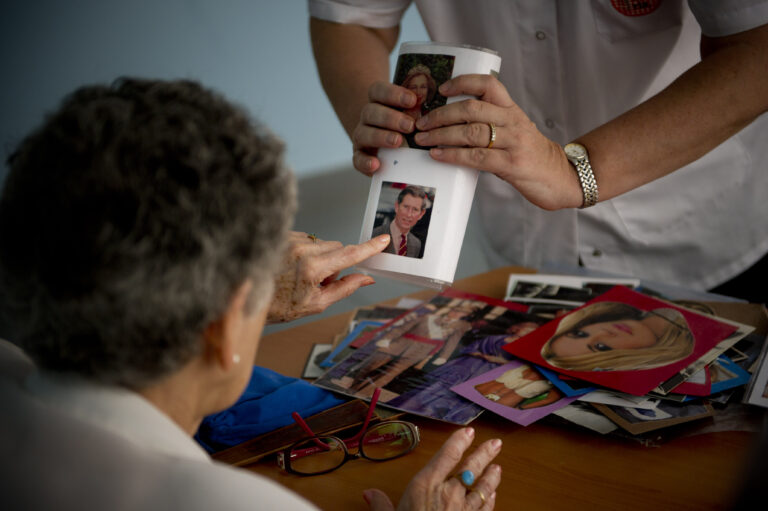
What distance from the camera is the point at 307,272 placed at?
41.5 inches

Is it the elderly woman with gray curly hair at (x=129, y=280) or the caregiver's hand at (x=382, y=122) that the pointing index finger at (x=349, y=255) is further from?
the elderly woman with gray curly hair at (x=129, y=280)

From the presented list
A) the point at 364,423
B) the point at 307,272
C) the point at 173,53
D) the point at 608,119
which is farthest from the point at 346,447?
the point at 173,53

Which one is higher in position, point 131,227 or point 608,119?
point 608,119

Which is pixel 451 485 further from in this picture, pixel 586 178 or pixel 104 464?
pixel 586 178

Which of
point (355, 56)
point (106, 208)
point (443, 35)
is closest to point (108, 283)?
point (106, 208)

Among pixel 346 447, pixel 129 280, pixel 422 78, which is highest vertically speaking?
pixel 422 78

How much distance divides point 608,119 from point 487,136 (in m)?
0.62

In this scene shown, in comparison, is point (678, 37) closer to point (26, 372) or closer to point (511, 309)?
point (511, 309)

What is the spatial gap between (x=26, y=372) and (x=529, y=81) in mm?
1300

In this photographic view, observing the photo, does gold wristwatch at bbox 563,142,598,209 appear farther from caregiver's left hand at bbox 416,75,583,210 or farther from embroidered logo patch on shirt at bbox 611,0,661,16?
embroidered logo patch on shirt at bbox 611,0,661,16

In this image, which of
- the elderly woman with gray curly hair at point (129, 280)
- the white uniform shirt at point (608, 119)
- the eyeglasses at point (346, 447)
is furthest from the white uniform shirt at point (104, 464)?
the white uniform shirt at point (608, 119)

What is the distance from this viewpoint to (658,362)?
1104 millimetres

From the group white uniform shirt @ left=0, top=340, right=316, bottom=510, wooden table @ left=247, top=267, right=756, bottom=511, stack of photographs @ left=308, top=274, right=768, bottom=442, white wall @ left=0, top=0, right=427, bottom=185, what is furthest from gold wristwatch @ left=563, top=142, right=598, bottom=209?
white wall @ left=0, top=0, right=427, bottom=185

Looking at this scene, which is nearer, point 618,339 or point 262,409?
point 262,409
